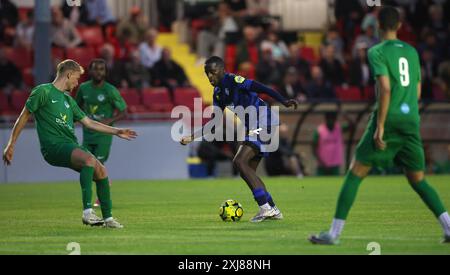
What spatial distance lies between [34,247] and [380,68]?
399 cm

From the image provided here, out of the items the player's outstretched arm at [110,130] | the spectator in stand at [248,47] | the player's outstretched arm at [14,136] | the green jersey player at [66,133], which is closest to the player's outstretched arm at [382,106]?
the player's outstretched arm at [110,130]

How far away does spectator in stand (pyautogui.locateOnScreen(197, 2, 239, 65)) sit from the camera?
29997mm

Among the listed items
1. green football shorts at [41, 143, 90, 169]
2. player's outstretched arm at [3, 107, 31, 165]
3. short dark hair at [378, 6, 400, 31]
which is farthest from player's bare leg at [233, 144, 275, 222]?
short dark hair at [378, 6, 400, 31]

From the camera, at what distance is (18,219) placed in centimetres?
1516

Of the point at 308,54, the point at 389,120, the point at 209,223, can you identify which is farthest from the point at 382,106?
the point at 308,54

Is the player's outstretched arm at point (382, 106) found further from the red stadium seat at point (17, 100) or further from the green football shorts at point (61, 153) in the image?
the red stadium seat at point (17, 100)

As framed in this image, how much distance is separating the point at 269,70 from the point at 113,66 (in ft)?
13.6

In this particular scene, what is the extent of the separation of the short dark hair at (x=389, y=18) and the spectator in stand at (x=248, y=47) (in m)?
18.0

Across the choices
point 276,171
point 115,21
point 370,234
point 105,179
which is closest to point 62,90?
point 105,179

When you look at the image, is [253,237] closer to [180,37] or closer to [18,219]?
[18,219]

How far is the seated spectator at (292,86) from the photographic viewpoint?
27.6 meters

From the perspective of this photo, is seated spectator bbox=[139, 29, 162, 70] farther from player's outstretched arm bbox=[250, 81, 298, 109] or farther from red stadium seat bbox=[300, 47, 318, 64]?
player's outstretched arm bbox=[250, 81, 298, 109]

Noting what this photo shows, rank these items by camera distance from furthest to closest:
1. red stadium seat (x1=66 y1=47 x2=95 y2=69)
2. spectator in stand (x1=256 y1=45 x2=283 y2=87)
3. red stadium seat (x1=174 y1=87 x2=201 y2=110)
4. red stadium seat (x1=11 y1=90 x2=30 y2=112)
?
spectator in stand (x1=256 y1=45 x2=283 y2=87) → red stadium seat (x1=66 y1=47 x2=95 y2=69) → red stadium seat (x1=174 y1=87 x2=201 y2=110) → red stadium seat (x1=11 y1=90 x2=30 y2=112)

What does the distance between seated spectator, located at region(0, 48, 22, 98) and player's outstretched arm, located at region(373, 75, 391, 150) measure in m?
17.3
